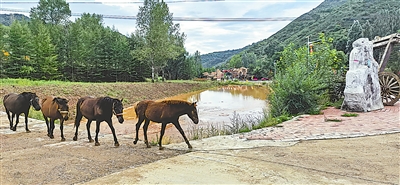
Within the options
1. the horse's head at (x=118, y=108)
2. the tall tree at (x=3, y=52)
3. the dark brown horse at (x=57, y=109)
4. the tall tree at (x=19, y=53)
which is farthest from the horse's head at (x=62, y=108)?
the tall tree at (x=3, y=52)

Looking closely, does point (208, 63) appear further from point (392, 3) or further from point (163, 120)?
point (163, 120)

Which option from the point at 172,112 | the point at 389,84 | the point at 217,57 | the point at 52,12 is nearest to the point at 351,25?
the point at 389,84

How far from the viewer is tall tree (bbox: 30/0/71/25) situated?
114 ft

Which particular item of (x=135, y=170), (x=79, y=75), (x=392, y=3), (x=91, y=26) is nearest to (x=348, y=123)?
(x=135, y=170)

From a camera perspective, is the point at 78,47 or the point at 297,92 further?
the point at 78,47

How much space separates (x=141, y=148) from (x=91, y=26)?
3459cm

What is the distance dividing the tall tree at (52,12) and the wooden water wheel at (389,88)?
34.5m

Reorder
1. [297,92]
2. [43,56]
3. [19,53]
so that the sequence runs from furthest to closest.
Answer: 1. [43,56]
2. [19,53]
3. [297,92]

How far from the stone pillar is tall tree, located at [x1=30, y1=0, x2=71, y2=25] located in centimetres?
3403

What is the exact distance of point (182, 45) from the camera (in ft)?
140

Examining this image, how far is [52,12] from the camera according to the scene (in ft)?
117

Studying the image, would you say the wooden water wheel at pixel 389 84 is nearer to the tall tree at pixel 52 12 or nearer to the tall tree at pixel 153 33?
the tall tree at pixel 153 33

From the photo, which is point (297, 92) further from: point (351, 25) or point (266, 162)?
point (351, 25)

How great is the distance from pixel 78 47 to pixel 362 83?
26185mm
